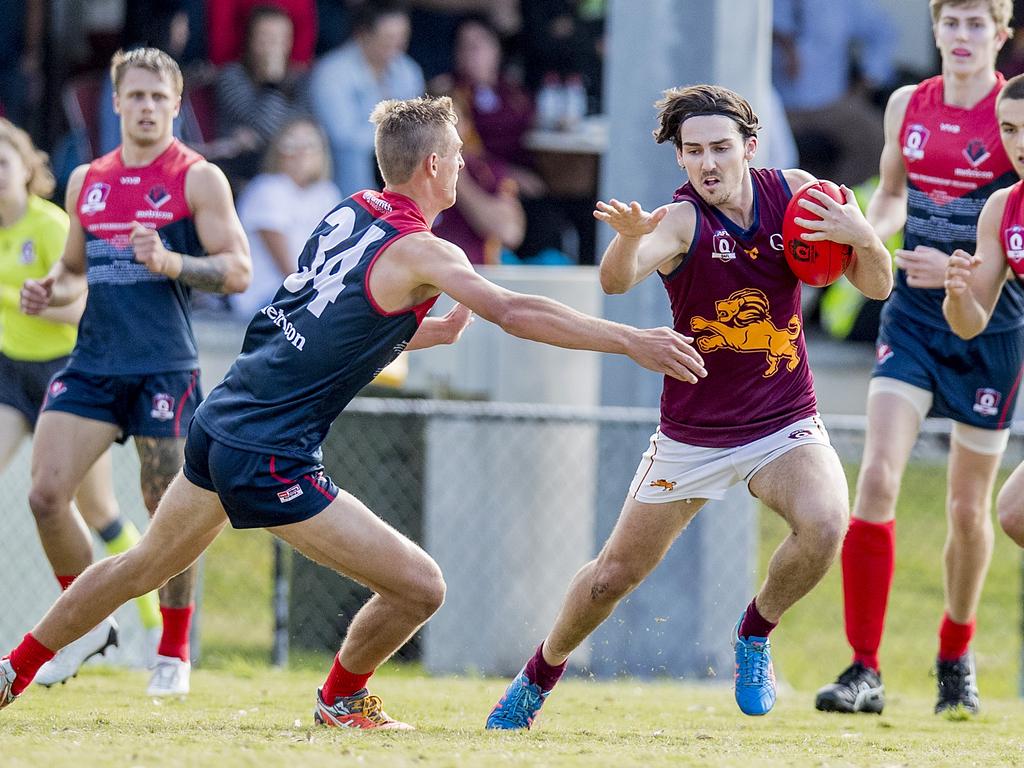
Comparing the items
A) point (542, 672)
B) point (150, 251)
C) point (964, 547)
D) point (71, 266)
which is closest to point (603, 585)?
point (542, 672)

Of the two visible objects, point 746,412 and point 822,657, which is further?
point 822,657

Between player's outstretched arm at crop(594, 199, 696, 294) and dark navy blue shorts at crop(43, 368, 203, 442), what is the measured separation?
210 centimetres

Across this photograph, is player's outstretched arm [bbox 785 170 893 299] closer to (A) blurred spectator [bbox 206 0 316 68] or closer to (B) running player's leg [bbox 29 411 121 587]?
(B) running player's leg [bbox 29 411 121 587]

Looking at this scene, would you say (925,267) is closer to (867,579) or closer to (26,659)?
(867,579)

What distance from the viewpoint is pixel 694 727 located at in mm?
6215

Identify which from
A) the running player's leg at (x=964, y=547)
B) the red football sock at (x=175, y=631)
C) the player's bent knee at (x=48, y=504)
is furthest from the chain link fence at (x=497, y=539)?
the player's bent knee at (x=48, y=504)

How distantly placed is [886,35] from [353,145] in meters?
4.73

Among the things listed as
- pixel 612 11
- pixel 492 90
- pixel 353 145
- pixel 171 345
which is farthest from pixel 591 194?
pixel 171 345

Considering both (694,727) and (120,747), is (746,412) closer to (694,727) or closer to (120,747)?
(694,727)

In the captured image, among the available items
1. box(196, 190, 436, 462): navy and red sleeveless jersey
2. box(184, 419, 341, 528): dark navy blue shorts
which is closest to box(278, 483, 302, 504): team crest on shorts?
box(184, 419, 341, 528): dark navy blue shorts

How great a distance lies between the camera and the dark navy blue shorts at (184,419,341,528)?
5066 mm

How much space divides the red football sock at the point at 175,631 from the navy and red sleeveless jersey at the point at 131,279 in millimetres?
1028

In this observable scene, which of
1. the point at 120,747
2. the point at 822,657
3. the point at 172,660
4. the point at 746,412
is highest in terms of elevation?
the point at 746,412

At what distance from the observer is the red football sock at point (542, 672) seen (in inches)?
227
